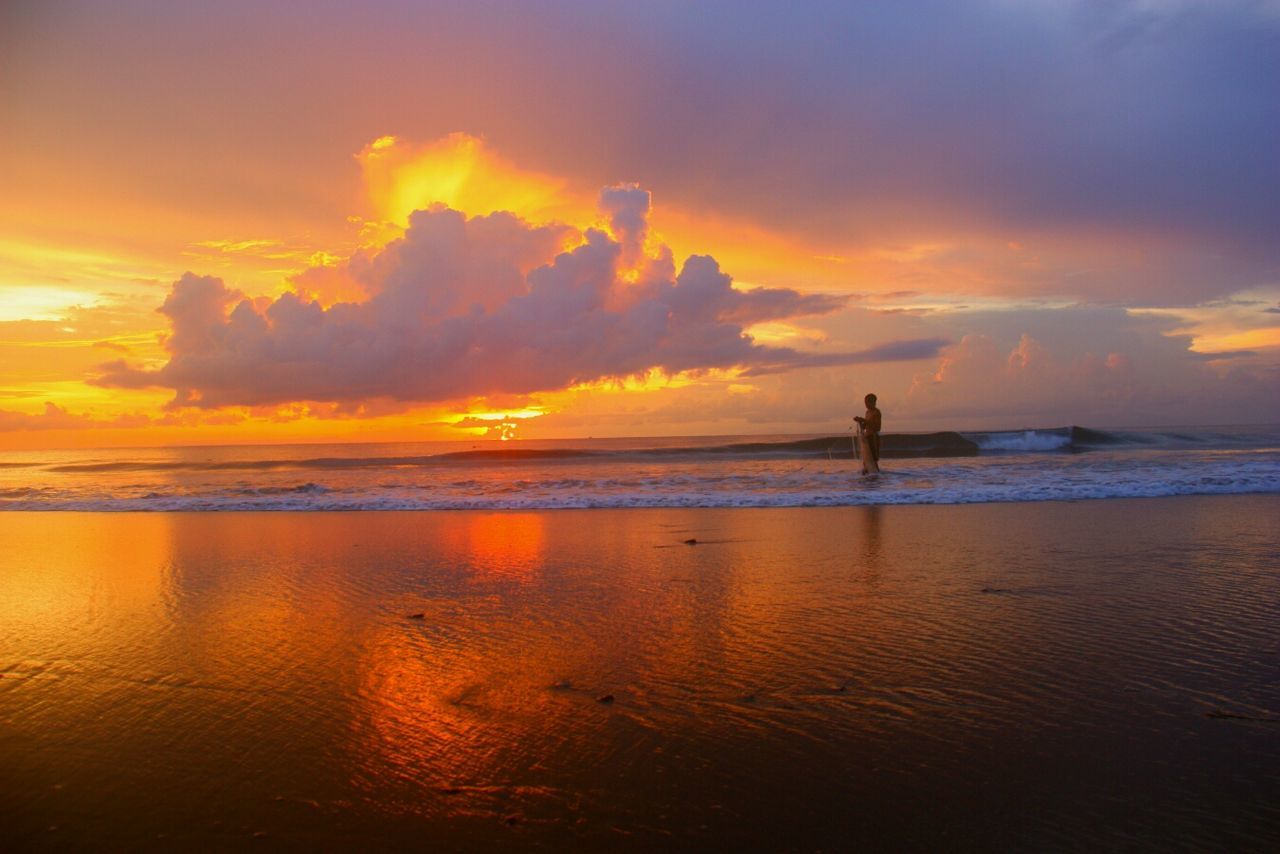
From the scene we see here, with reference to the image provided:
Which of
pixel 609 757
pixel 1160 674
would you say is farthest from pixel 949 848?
pixel 1160 674

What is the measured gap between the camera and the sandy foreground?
274 centimetres

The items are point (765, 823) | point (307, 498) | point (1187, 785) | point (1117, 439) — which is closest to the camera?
point (765, 823)

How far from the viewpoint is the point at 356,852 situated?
257 centimetres

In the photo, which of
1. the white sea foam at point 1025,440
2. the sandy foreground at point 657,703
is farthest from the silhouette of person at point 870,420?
the white sea foam at point 1025,440

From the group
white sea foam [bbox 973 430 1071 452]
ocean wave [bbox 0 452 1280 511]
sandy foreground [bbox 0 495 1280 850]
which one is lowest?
sandy foreground [bbox 0 495 1280 850]

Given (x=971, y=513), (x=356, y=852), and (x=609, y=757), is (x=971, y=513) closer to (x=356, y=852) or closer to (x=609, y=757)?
(x=609, y=757)

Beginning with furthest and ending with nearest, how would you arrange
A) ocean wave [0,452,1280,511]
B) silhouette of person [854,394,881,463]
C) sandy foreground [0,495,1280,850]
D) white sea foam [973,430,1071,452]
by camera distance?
1. white sea foam [973,430,1071,452]
2. silhouette of person [854,394,881,463]
3. ocean wave [0,452,1280,511]
4. sandy foreground [0,495,1280,850]

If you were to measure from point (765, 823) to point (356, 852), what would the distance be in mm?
1317

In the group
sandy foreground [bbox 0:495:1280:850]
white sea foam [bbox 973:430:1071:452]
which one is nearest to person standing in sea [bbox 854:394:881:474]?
sandy foreground [bbox 0:495:1280:850]

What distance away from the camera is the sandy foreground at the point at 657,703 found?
2740 millimetres

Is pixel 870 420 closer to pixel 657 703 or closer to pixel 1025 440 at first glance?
pixel 657 703

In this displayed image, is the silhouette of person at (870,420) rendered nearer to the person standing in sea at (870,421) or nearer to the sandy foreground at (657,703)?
the person standing in sea at (870,421)

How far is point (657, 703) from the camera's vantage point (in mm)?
3852

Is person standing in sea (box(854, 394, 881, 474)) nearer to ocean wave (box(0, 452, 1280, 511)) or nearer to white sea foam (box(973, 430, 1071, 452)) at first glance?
ocean wave (box(0, 452, 1280, 511))
